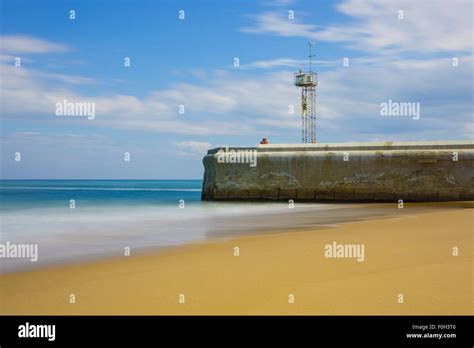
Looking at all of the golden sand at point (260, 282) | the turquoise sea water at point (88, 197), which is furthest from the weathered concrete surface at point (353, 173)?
the golden sand at point (260, 282)

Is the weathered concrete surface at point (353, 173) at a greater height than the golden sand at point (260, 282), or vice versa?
the weathered concrete surface at point (353, 173)

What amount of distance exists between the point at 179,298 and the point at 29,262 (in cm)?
330

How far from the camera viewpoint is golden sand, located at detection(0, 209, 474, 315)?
4.43 meters

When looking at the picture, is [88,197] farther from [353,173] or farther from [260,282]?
[260,282]

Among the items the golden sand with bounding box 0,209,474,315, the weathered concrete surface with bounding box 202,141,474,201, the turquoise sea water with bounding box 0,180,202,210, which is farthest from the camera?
the turquoise sea water with bounding box 0,180,202,210

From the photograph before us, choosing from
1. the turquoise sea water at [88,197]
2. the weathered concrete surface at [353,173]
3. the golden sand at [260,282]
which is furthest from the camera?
the turquoise sea water at [88,197]

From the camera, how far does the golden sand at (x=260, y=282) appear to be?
4430 millimetres

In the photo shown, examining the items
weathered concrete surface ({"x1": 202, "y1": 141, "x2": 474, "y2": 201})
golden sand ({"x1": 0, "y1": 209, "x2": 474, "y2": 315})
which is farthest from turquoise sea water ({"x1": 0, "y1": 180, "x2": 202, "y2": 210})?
golden sand ({"x1": 0, "y1": 209, "x2": 474, "y2": 315})

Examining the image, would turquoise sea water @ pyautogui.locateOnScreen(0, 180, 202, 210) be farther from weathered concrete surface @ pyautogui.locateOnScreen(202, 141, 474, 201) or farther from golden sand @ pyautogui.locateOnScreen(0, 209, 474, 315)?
golden sand @ pyautogui.locateOnScreen(0, 209, 474, 315)

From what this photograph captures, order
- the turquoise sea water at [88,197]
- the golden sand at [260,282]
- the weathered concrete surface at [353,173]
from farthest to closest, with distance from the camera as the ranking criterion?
1. the turquoise sea water at [88,197]
2. the weathered concrete surface at [353,173]
3. the golden sand at [260,282]

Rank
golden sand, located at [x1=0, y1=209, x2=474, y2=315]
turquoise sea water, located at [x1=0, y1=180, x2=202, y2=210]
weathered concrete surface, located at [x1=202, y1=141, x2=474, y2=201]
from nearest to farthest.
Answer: golden sand, located at [x1=0, y1=209, x2=474, y2=315] < weathered concrete surface, located at [x1=202, y1=141, x2=474, y2=201] < turquoise sea water, located at [x1=0, y1=180, x2=202, y2=210]

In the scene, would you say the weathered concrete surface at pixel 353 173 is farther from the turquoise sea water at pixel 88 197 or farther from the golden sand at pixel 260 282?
the golden sand at pixel 260 282

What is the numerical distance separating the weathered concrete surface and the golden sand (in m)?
13.5

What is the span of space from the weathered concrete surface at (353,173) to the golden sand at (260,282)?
13.5 m
